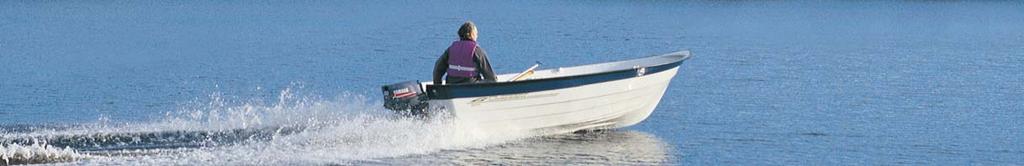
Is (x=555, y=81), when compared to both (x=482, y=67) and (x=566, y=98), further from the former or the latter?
(x=482, y=67)

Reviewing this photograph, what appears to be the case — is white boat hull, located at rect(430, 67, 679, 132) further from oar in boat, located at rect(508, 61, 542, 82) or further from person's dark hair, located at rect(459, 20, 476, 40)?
person's dark hair, located at rect(459, 20, 476, 40)

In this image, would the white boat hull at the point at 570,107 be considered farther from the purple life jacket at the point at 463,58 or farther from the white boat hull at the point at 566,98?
the purple life jacket at the point at 463,58

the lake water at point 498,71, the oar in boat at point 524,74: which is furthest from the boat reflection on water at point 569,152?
the oar in boat at point 524,74

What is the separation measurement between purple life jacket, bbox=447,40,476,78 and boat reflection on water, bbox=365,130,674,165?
80cm

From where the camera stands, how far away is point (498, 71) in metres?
33.3

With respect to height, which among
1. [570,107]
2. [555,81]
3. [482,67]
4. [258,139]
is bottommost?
[258,139]

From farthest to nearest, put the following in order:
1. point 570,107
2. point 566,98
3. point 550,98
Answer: point 570,107 < point 566,98 < point 550,98

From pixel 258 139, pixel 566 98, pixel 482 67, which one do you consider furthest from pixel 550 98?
pixel 258 139

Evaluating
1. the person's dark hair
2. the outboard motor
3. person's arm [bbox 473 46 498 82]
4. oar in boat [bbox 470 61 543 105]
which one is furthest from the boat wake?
the person's dark hair

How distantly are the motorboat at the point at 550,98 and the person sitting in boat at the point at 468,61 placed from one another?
31 cm

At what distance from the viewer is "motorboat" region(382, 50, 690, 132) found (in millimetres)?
20062

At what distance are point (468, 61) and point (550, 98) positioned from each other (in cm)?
96

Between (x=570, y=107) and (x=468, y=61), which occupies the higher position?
(x=468, y=61)

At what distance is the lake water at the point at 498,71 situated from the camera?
66.5 feet
